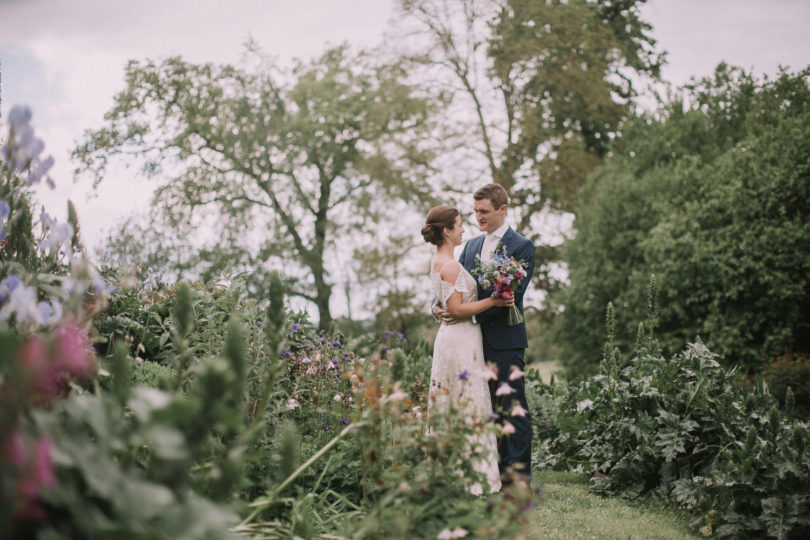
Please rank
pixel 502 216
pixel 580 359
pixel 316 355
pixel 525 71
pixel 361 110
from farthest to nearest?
pixel 361 110, pixel 525 71, pixel 580 359, pixel 502 216, pixel 316 355

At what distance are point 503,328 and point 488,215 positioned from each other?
97 cm

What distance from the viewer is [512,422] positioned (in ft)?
14.2

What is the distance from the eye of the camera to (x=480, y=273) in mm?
4664

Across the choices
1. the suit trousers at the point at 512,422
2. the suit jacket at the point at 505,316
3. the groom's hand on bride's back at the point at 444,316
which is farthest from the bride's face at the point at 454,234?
the suit trousers at the point at 512,422

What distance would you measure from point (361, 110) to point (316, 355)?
22.2 meters

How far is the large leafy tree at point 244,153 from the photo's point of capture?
22.9m

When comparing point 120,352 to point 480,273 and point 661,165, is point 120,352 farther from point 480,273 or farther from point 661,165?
point 661,165

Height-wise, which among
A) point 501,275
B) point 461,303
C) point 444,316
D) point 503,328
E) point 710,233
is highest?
point 710,233

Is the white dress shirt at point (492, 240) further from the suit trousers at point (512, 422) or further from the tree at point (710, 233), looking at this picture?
the tree at point (710, 233)

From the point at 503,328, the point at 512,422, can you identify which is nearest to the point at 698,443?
the point at 512,422

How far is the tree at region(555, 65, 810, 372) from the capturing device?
35.8ft

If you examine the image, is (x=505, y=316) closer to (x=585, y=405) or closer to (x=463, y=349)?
(x=463, y=349)

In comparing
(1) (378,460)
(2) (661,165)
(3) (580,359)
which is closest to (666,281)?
(3) (580,359)

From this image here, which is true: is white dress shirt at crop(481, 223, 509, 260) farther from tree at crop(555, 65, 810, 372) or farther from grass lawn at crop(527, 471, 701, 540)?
tree at crop(555, 65, 810, 372)
